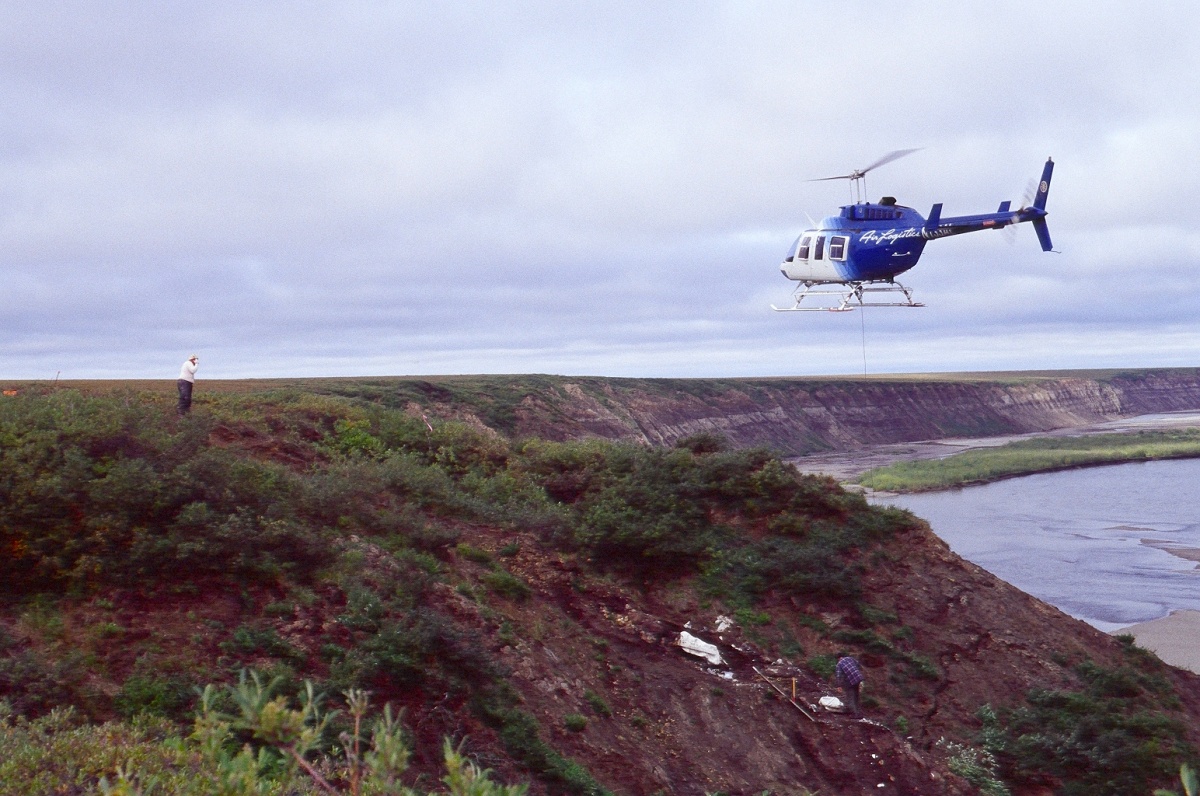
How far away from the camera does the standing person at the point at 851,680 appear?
15219mm

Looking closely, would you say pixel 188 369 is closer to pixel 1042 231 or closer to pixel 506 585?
pixel 506 585

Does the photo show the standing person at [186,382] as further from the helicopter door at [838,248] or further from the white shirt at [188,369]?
the helicopter door at [838,248]

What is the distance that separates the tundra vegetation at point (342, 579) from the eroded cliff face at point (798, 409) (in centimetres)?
2595

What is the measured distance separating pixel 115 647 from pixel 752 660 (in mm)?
10328

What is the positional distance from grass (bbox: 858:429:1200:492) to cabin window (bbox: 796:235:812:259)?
117 ft

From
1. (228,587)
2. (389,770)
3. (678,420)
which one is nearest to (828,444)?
(678,420)

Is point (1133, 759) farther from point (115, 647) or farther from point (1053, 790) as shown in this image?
point (115, 647)

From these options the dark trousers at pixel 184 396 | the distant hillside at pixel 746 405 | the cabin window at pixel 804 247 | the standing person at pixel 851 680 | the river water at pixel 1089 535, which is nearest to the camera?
the standing person at pixel 851 680

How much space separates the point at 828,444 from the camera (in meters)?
90.8

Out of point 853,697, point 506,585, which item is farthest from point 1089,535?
point 506,585

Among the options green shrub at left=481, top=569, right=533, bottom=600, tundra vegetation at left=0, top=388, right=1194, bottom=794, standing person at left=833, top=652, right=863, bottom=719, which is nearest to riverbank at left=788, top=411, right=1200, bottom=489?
tundra vegetation at left=0, top=388, right=1194, bottom=794

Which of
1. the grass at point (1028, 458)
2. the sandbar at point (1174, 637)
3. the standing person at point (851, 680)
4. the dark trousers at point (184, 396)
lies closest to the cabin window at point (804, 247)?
the standing person at point (851, 680)

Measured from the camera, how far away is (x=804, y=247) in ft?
73.9

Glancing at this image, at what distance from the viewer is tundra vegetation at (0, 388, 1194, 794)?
8.98 m
